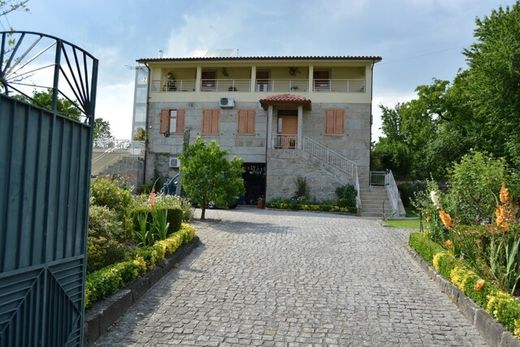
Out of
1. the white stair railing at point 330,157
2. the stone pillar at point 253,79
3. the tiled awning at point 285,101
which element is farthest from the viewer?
the stone pillar at point 253,79

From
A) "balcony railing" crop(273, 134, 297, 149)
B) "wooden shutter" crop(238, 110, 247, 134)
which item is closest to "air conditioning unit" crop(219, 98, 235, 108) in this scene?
"wooden shutter" crop(238, 110, 247, 134)

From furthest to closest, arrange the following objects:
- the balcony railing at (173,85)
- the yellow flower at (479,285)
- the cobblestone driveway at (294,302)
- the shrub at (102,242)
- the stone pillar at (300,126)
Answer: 1. the balcony railing at (173,85)
2. the stone pillar at (300,126)
3. the shrub at (102,242)
4. the yellow flower at (479,285)
5. the cobblestone driveway at (294,302)

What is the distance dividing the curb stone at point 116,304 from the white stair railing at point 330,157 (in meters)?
15.6

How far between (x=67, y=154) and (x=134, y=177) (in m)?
22.6

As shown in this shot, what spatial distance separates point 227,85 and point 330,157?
26.0ft

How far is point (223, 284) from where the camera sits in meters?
7.25

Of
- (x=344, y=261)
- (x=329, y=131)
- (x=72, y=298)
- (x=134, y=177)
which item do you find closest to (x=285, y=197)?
(x=329, y=131)

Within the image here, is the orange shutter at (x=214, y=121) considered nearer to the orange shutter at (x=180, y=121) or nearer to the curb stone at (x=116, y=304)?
the orange shutter at (x=180, y=121)

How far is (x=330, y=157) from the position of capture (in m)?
24.5

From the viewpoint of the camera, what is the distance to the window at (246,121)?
2594 centimetres

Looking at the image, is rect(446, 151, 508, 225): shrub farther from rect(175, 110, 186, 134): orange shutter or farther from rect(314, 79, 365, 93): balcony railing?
rect(175, 110, 186, 134): orange shutter

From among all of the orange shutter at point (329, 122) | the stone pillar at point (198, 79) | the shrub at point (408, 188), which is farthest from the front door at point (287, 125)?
the shrub at point (408, 188)

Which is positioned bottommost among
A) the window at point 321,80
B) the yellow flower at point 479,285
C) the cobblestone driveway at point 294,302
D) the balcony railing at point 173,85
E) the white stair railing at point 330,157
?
the cobblestone driveway at point 294,302

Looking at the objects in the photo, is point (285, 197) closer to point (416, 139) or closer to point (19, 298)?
point (416, 139)
